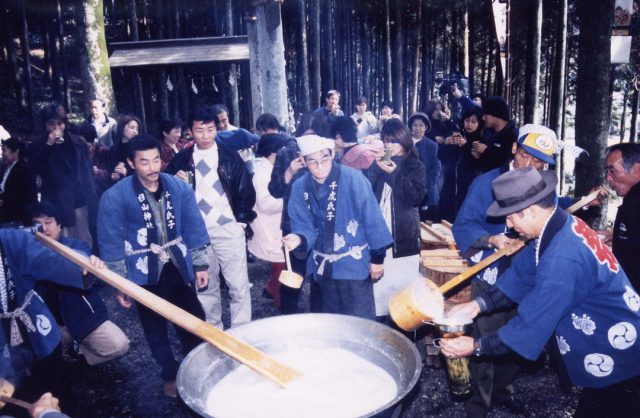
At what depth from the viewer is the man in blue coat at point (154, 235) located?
464 centimetres

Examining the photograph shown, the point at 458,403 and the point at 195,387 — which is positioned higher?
the point at 195,387

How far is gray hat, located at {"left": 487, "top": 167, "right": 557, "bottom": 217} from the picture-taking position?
9.77ft

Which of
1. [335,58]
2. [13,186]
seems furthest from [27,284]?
[335,58]

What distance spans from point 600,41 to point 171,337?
7762 mm

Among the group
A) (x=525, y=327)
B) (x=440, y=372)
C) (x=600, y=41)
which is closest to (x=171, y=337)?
(x=440, y=372)

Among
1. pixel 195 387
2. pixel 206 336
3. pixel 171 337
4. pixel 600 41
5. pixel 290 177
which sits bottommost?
pixel 171 337

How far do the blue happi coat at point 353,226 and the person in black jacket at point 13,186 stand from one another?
4608mm

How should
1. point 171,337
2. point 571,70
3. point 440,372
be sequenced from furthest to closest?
point 571,70 < point 171,337 < point 440,372

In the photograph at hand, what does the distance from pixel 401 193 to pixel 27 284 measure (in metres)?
3.56

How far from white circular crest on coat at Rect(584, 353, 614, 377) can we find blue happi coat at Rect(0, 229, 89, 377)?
359 cm

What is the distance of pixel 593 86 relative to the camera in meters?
8.09

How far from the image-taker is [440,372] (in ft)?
17.9

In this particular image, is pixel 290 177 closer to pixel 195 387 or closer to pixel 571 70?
pixel 195 387

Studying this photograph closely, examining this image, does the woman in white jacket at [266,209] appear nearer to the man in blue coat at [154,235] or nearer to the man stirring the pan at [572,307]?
the man in blue coat at [154,235]
